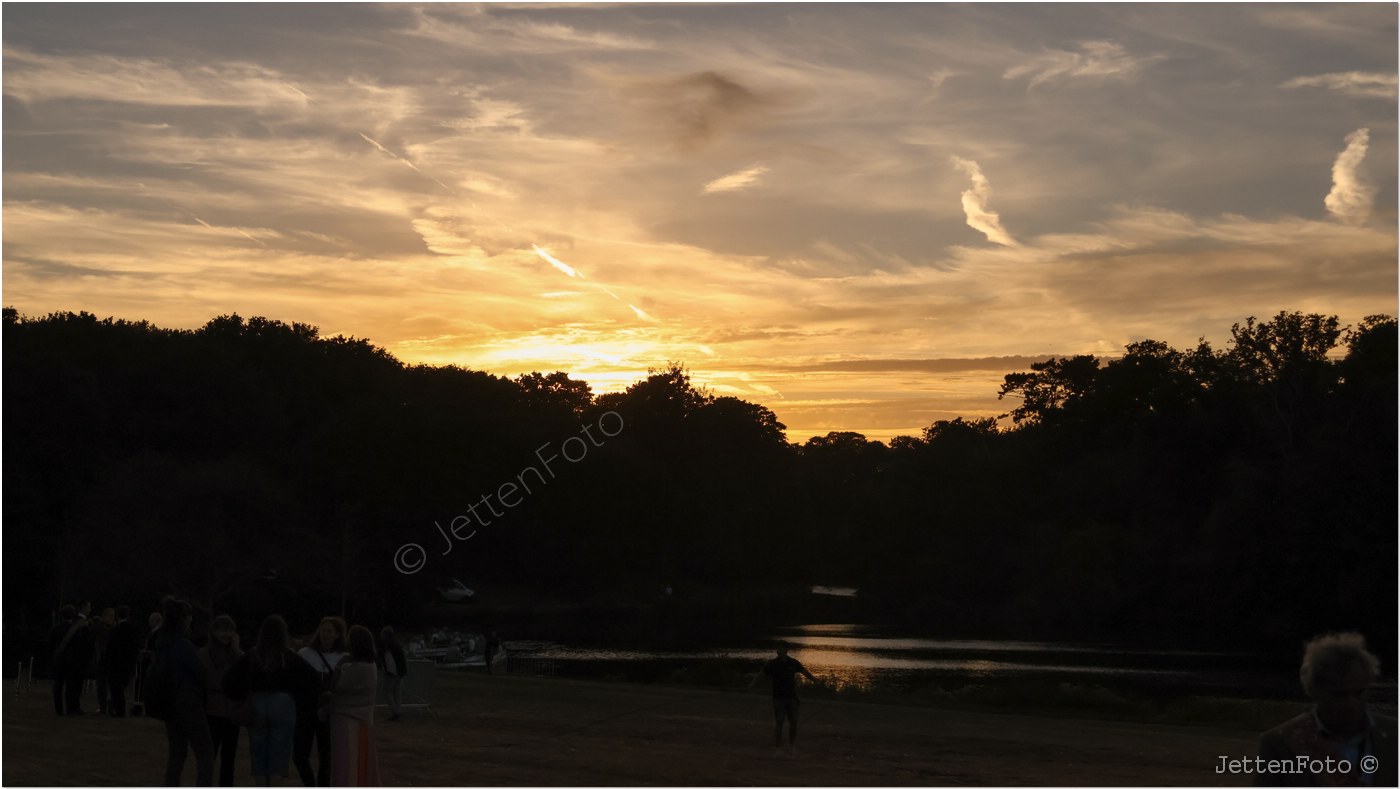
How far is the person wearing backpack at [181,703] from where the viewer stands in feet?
35.0

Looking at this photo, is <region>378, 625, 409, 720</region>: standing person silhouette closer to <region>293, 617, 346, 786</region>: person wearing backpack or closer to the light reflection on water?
<region>293, 617, 346, 786</region>: person wearing backpack

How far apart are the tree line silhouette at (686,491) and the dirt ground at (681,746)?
33.5 metres

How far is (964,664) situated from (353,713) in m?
37.3

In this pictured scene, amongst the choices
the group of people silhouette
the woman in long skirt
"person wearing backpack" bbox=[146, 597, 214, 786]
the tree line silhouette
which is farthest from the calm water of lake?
the woman in long skirt

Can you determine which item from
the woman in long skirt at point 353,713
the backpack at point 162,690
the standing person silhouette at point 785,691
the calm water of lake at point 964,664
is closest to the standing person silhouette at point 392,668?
the standing person silhouette at point 785,691

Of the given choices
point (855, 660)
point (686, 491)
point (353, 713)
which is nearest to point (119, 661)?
point (353, 713)

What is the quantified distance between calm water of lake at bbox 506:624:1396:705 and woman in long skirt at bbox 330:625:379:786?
80.3 ft

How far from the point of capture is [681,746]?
59.8 ft

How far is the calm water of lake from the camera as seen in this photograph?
127ft

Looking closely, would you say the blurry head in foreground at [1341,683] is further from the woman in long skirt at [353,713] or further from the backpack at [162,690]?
the backpack at [162,690]

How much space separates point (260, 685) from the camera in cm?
1016

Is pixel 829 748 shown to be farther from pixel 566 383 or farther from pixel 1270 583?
pixel 566 383

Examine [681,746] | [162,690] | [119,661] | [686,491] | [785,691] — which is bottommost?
[681,746]

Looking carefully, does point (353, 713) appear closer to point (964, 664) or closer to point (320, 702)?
point (320, 702)
